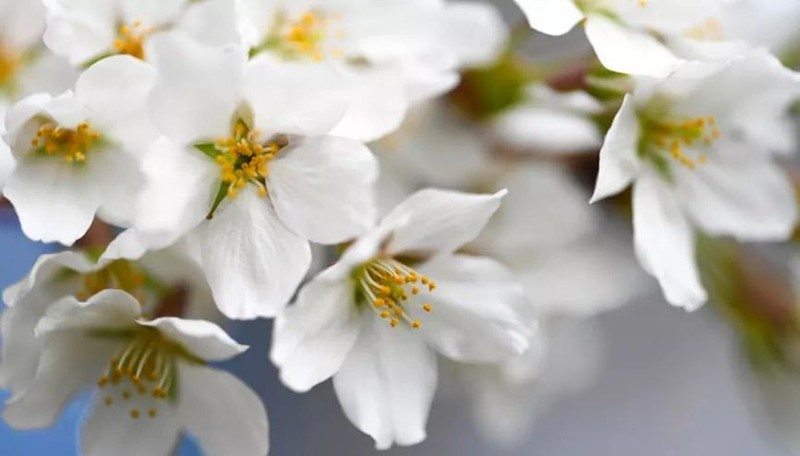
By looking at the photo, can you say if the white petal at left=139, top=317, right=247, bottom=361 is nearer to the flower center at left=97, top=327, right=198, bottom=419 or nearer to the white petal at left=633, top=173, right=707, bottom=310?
the flower center at left=97, top=327, right=198, bottom=419

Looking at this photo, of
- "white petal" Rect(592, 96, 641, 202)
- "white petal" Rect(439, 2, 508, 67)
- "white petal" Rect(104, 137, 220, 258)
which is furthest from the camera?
"white petal" Rect(439, 2, 508, 67)

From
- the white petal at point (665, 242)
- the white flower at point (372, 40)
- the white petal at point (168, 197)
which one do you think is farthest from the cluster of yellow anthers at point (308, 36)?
the white petal at point (665, 242)

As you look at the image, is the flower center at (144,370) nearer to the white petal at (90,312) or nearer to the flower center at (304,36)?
the white petal at (90,312)

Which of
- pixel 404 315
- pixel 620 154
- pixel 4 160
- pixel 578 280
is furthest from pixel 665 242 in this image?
pixel 4 160

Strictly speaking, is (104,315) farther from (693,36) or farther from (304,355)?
(693,36)

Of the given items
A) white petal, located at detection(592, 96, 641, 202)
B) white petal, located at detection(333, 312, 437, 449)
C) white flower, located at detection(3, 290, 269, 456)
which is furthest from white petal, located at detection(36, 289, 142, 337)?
white petal, located at detection(592, 96, 641, 202)

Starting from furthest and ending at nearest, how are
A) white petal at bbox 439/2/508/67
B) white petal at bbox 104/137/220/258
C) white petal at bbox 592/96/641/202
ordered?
white petal at bbox 439/2/508/67, white petal at bbox 592/96/641/202, white petal at bbox 104/137/220/258
